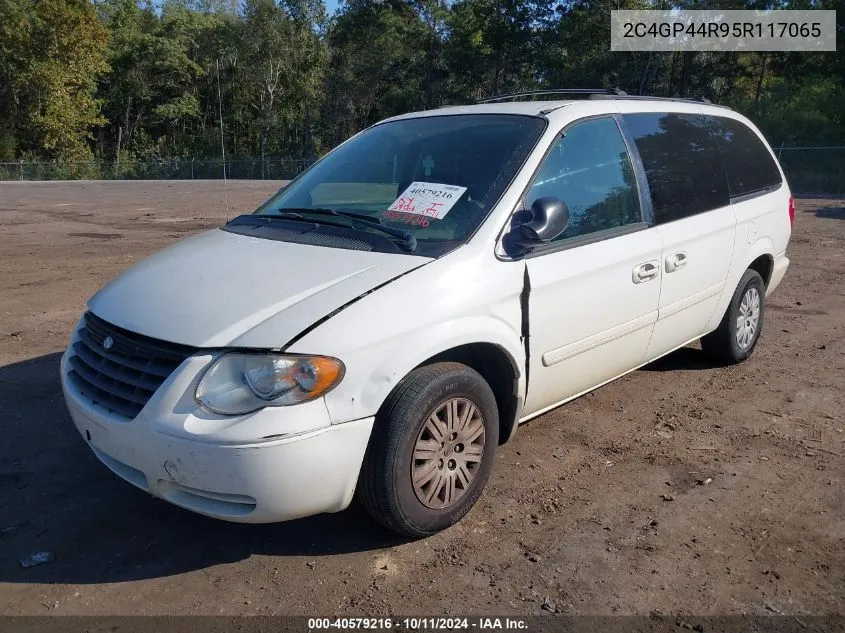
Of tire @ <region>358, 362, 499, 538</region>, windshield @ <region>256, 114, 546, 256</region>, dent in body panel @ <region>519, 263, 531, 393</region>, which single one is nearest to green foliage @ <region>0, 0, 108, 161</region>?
windshield @ <region>256, 114, 546, 256</region>

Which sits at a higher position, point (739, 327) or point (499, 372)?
point (499, 372)

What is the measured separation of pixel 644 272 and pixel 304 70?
59.2m

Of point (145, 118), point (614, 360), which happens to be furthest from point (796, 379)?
point (145, 118)

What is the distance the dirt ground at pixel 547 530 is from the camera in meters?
2.97

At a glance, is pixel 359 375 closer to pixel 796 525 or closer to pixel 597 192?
pixel 597 192

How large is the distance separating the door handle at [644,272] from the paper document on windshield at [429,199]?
1120mm

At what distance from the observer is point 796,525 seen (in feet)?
11.5

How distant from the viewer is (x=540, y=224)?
3.53m

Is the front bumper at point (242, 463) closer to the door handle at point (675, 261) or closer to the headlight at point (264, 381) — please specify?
the headlight at point (264, 381)

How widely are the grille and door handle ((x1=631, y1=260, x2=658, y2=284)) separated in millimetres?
2437

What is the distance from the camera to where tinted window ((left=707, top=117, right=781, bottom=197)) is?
5.31m

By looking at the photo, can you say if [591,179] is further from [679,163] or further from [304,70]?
[304,70]

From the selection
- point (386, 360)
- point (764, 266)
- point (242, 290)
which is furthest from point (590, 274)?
point (764, 266)

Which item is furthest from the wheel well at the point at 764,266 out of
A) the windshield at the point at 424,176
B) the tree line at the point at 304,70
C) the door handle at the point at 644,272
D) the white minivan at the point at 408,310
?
the tree line at the point at 304,70
